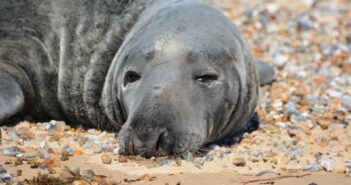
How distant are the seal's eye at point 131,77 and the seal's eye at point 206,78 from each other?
46 centimetres

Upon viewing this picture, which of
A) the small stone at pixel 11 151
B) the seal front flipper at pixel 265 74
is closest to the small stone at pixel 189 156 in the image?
the small stone at pixel 11 151

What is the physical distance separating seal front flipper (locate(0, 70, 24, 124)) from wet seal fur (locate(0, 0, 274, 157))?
0.4 inches

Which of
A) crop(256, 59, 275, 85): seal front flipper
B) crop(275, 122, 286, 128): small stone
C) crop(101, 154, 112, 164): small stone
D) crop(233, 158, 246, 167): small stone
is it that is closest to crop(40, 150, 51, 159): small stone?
crop(101, 154, 112, 164): small stone

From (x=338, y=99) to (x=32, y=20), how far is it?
343cm

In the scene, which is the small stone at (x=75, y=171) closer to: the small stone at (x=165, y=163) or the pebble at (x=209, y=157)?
the small stone at (x=165, y=163)

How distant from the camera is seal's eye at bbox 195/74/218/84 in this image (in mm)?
4211

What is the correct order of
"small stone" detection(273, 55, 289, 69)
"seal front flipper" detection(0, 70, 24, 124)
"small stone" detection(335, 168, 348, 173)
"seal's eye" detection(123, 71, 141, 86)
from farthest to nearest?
"small stone" detection(273, 55, 289, 69), "seal front flipper" detection(0, 70, 24, 124), "seal's eye" detection(123, 71, 141, 86), "small stone" detection(335, 168, 348, 173)

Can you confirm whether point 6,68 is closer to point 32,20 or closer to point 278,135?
point 32,20

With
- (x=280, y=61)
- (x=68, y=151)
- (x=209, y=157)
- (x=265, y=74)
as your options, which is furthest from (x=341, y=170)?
(x=280, y=61)

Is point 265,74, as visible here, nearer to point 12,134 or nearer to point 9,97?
point 9,97

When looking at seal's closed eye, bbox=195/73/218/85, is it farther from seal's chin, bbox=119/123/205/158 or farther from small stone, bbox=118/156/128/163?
small stone, bbox=118/156/128/163

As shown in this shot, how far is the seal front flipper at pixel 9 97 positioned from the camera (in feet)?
16.2

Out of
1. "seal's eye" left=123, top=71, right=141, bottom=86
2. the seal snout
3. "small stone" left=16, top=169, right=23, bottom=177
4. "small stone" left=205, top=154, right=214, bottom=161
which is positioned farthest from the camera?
"seal's eye" left=123, top=71, right=141, bottom=86

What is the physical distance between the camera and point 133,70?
431cm
